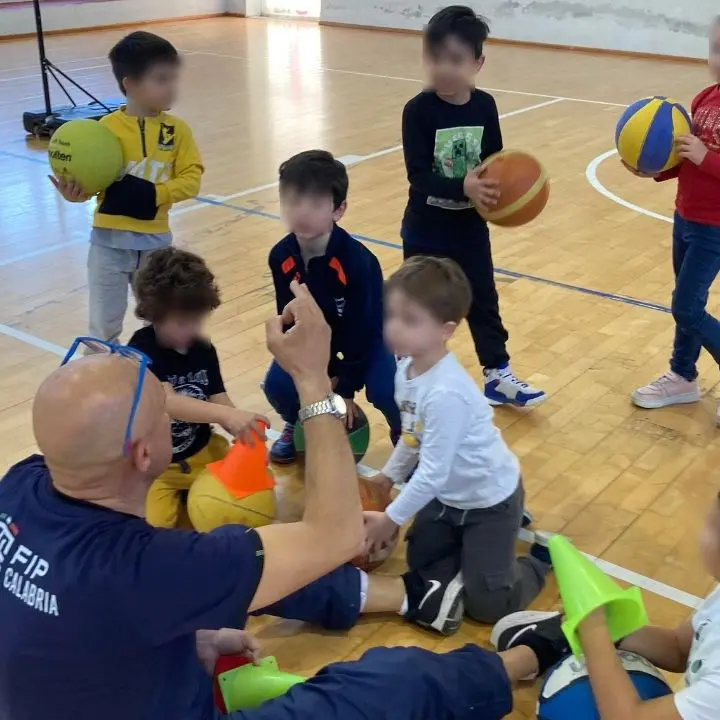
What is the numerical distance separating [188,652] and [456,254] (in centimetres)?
226

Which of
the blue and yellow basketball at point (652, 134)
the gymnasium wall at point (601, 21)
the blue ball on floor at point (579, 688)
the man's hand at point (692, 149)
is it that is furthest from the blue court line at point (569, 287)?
the gymnasium wall at point (601, 21)

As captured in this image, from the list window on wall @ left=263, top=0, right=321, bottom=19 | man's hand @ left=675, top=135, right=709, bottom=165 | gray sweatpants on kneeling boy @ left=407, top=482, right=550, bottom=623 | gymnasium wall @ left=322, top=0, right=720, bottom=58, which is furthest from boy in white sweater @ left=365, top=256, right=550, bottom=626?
window on wall @ left=263, top=0, right=321, bottom=19

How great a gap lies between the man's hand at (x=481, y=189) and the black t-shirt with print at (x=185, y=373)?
1.15 meters

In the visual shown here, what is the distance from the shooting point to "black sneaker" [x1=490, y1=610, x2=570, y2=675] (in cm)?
238

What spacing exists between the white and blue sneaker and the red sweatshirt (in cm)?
94

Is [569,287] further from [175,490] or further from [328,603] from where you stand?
[328,603]

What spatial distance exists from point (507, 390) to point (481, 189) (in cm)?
90

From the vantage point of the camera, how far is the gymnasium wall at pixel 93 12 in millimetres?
14336

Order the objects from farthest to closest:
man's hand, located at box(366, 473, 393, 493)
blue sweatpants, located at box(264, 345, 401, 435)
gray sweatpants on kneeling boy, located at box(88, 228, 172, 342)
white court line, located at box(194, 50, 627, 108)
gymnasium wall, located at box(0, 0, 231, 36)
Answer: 1. gymnasium wall, located at box(0, 0, 231, 36)
2. white court line, located at box(194, 50, 627, 108)
3. gray sweatpants on kneeling boy, located at box(88, 228, 172, 342)
4. blue sweatpants, located at box(264, 345, 401, 435)
5. man's hand, located at box(366, 473, 393, 493)

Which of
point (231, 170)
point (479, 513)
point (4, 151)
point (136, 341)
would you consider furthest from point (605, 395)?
point (4, 151)

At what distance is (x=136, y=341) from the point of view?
292 centimetres

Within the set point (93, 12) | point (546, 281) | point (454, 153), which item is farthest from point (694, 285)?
point (93, 12)

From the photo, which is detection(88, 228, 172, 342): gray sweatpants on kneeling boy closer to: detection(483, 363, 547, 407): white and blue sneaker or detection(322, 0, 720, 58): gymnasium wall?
detection(483, 363, 547, 407): white and blue sneaker

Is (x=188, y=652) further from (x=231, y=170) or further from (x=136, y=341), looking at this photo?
(x=231, y=170)
